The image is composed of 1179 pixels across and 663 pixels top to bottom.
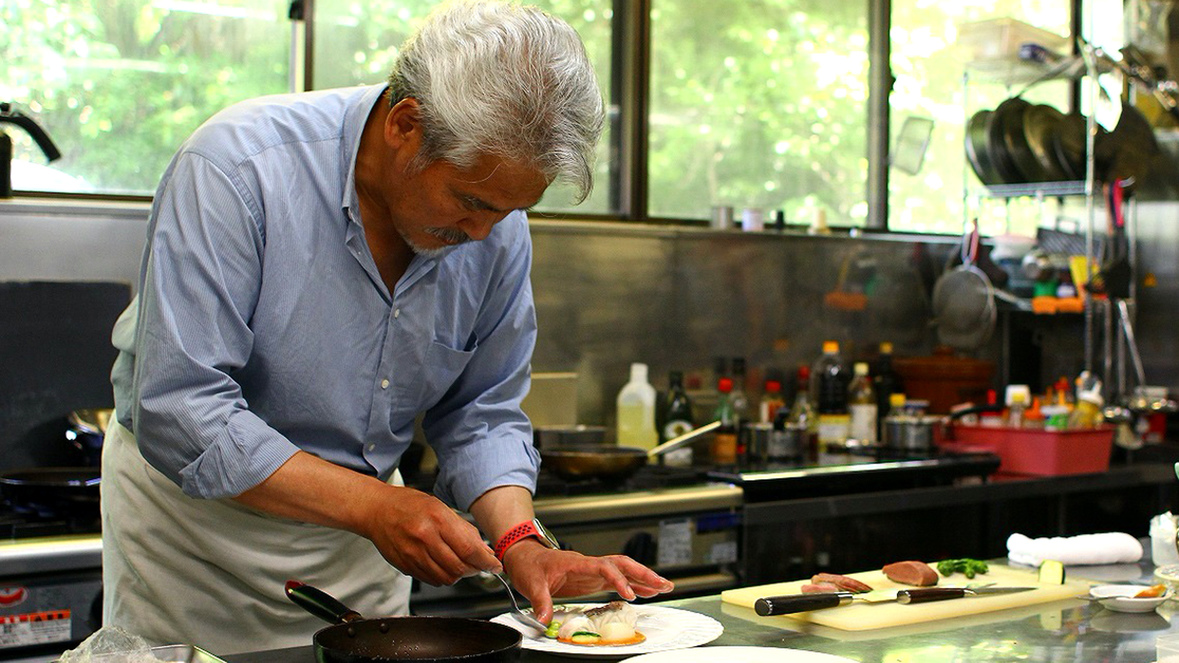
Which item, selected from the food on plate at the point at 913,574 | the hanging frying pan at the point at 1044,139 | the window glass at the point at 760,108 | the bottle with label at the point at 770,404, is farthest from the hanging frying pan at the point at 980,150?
the food on plate at the point at 913,574

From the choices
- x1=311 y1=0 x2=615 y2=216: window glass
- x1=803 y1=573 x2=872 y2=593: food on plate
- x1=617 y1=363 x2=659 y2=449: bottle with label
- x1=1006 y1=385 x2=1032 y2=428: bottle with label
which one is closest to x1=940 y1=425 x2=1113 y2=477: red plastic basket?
x1=1006 y1=385 x2=1032 y2=428: bottle with label

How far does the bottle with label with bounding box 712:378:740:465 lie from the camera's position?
11.2 ft

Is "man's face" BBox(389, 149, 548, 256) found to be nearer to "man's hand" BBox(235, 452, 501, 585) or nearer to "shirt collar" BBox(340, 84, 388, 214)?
"shirt collar" BBox(340, 84, 388, 214)

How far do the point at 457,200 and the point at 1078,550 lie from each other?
117cm

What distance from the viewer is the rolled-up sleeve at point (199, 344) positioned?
1.43 metres

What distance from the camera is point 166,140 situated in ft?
9.74

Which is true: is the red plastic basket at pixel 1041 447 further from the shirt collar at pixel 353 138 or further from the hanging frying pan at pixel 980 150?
the shirt collar at pixel 353 138

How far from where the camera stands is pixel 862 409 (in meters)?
3.82

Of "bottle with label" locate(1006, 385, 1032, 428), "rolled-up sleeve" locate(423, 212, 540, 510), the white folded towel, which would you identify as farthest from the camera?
"bottle with label" locate(1006, 385, 1032, 428)

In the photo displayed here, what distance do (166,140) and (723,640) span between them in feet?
6.84

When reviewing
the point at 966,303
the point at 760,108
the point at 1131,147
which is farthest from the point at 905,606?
the point at 1131,147

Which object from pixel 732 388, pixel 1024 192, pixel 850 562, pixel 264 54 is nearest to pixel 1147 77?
pixel 1024 192

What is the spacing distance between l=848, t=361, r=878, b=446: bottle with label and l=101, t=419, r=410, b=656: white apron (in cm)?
234

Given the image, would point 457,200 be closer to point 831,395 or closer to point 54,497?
point 54,497
